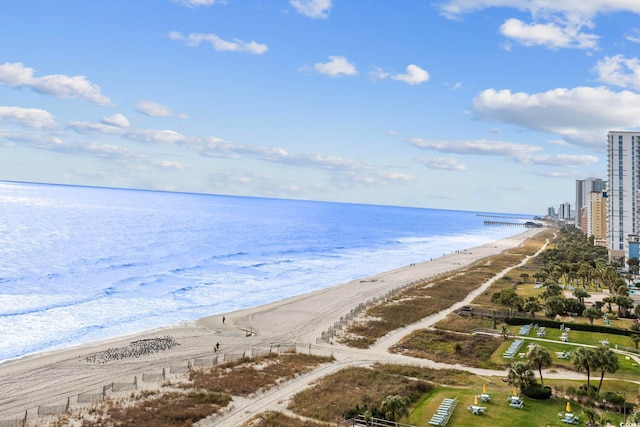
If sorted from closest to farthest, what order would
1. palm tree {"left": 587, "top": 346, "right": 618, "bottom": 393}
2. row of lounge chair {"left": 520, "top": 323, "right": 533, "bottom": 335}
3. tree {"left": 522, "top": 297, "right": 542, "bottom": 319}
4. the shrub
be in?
palm tree {"left": 587, "top": 346, "right": 618, "bottom": 393}, the shrub, row of lounge chair {"left": 520, "top": 323, "right": 533, "bottom": 335}, tree {"left": 522, "top": 297, "right": 542, "bottom": 319}

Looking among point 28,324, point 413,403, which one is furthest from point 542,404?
point 28,324

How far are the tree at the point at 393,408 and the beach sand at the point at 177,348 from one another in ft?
69.0

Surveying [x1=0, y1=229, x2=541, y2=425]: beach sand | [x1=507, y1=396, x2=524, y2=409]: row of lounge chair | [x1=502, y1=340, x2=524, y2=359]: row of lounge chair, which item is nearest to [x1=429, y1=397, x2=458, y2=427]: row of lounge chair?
[x1=507, y1=396, x2=524, y2=409]: row of lounge chair

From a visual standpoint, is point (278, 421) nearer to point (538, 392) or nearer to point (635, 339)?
point (538, 392)

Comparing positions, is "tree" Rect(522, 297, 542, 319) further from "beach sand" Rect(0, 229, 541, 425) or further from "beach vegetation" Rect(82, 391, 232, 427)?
"beach vegetation" Rect(82, 391, 232, 427)

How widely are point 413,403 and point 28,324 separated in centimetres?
5532

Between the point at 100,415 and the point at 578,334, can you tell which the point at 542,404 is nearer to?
the point at 578,334

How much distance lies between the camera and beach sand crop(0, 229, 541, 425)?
40.1 metres

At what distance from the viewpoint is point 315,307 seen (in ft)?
257

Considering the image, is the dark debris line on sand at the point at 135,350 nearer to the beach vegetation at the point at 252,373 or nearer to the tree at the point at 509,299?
the beach vegetation at the point at 252,373

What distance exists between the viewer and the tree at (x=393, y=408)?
32125 millimetres

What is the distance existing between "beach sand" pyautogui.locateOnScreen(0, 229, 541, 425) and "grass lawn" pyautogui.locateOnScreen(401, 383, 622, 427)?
59.1ft

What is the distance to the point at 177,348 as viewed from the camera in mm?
53625

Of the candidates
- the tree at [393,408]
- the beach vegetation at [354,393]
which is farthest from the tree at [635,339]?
the tree at [393,408]
